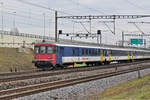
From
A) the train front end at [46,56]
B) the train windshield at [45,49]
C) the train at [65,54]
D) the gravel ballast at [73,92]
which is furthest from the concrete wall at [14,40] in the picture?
the gravel ballast at [73,92]

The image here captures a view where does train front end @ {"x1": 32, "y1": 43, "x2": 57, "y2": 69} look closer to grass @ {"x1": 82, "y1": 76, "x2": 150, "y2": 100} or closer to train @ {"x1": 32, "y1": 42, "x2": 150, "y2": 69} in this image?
train @ {"x1": 32, "y1": 42, "x2": 150, "y2": 69}

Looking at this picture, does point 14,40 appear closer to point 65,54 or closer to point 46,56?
point 65,54

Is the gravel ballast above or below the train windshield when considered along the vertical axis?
below

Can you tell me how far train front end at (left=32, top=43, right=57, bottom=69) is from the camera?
82.5 ft

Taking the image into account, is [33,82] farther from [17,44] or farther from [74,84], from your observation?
[17,44]

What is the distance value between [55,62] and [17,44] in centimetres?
3176

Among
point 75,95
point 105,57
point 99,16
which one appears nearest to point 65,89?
point 75,95

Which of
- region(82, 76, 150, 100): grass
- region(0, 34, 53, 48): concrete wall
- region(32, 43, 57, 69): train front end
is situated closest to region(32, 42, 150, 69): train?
region(32, 43, 57, 69): train front end

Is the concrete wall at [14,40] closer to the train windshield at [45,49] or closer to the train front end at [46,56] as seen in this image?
the train windshield at [45,49]

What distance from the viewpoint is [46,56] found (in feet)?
83.5

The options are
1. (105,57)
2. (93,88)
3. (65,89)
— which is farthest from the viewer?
(105,57)

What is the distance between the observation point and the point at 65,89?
1418cm

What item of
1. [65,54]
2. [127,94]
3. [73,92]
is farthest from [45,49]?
[127,94]

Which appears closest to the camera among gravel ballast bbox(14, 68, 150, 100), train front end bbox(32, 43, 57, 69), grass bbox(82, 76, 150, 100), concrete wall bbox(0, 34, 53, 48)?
grass bbox(82, 76, 150, 100)
